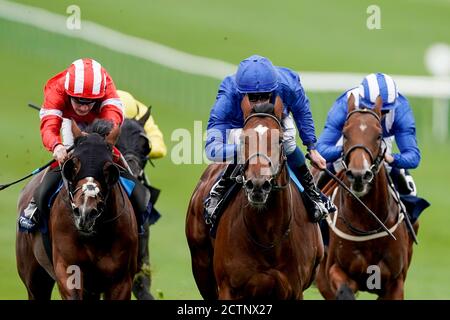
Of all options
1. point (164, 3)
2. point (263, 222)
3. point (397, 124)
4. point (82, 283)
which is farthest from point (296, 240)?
point (164, 3)

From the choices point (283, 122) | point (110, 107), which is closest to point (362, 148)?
point (283, 122)

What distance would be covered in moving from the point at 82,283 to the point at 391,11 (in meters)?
20.1

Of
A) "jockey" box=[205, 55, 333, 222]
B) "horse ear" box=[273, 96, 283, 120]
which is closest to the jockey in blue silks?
"jockey" box=[205, 55, 333, 222]

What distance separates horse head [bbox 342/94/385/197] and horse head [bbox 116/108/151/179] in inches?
76.9

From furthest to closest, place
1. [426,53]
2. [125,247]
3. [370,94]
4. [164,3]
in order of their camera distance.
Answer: [164,3] → [426,53] → [370,94] → [125,247]

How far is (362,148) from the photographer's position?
9750 mm

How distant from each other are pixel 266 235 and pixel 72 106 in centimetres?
176

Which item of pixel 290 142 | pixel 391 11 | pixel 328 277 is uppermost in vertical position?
pixel 391 11

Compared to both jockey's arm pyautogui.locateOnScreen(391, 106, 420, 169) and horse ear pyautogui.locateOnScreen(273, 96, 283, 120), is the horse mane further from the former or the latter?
jockey's arm pyautogui.locateOnScreen(391, 106, 420, 169)

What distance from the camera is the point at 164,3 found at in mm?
27688

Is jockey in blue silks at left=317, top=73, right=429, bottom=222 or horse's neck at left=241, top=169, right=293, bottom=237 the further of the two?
jockey in blue silks at left=317, top=73, right=429, bottom=222

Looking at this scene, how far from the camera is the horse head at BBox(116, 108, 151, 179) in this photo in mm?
11109
